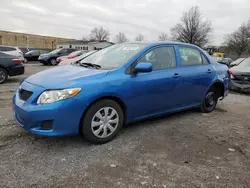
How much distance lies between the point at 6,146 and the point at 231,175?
118 inches

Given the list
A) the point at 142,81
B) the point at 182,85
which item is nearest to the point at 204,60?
the point at 182,85

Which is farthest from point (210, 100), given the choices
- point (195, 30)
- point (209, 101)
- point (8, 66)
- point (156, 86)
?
point (195, 30)

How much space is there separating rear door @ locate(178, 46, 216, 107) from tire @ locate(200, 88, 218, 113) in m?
0.25

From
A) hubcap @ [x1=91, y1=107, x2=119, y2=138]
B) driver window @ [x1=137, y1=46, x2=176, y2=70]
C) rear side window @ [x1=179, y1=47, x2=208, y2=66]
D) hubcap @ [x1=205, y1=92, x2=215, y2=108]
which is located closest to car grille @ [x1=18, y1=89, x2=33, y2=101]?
hubcap @ [x1=91, y1=107, x2=119, y2=138]

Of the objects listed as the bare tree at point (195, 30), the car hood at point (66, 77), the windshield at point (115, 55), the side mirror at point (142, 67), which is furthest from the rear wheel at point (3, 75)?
the bare tree at point (195, 30)

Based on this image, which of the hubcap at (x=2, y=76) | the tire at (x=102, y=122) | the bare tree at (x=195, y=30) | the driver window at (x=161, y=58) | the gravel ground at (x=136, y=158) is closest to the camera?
the gravel ground at (x=136, y=158)

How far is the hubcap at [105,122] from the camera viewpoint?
334cm

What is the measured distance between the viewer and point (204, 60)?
5.09 meters

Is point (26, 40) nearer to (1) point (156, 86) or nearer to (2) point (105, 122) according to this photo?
(1) point (156, 86)

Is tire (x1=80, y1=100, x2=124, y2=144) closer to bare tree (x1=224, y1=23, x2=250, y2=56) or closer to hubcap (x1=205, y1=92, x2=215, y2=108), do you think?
hubcap (x1=205, y1=92, x2=215, y2=108)

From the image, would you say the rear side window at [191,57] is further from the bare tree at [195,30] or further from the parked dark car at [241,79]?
the bare tree at [195,30]

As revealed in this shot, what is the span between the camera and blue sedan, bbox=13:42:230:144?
3033 millimetres

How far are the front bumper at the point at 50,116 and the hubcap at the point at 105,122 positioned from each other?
274 millimetres

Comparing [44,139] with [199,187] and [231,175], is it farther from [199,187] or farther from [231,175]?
[231,175]
